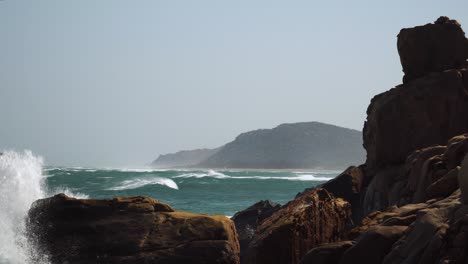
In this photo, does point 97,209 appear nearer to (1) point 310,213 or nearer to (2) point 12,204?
(1) point 310,213

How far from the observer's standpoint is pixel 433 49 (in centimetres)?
2427

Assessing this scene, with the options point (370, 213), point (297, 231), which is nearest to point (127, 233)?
point (297, 231)

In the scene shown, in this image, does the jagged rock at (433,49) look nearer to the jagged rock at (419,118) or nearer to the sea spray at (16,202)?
the jagged rock at (419,118)

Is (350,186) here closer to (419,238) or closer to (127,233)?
(127,233)

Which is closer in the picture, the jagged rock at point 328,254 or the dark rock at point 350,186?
the jagged rock at point 328,254

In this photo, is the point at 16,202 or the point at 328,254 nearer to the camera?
the point at 328,254

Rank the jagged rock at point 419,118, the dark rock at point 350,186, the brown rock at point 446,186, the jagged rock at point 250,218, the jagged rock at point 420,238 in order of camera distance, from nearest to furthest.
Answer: the jagged rock at point 420,238 → the brown rock at point 446,186 → the jagged rock at point 419,118 → the dark rock at point 350,186 → the jagged rock at point 250,218

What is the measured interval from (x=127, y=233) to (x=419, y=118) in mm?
11827

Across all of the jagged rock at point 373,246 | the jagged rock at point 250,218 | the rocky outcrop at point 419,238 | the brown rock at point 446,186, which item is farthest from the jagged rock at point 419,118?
the jagged rock at point 373,246

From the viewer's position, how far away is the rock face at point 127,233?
13.7m

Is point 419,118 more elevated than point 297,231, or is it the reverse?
point 419,118

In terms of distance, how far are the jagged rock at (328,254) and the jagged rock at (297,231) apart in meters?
1.78

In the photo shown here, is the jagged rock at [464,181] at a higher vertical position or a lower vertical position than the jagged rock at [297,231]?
higher

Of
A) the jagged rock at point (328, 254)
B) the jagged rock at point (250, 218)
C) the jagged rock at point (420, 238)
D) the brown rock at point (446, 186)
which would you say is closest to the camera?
the jagged rock at point (420, 238)
